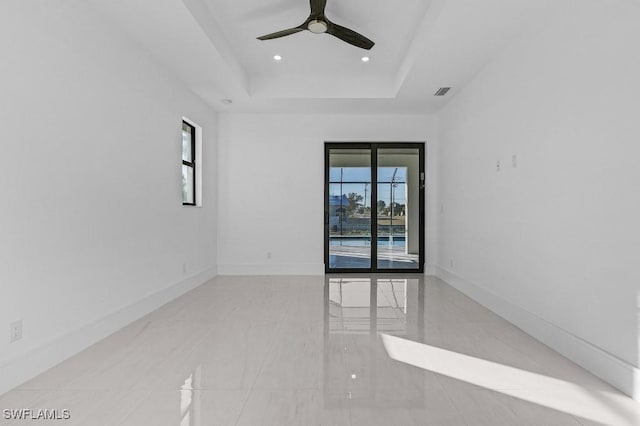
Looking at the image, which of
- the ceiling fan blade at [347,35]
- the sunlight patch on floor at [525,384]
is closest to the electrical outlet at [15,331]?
the sunlight patch on floor at [525,384]

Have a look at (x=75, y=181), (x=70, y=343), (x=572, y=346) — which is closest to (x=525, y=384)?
(x=572, y=346)

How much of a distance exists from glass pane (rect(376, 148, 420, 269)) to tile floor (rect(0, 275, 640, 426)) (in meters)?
2.52

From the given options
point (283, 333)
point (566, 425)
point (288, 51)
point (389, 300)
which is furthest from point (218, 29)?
point (566, 425)

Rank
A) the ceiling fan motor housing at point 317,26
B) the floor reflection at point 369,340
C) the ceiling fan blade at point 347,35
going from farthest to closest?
the ceiling fan blade at point 347,35, the ceiling fan motor housing at point 317,26, the floor reflection at point 369,340

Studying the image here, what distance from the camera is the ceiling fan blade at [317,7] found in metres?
3.03

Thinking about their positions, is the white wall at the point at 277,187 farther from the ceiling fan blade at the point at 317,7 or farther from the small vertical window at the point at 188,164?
the ceiling fan blade at the point at 317,7

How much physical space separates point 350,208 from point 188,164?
8.67ft

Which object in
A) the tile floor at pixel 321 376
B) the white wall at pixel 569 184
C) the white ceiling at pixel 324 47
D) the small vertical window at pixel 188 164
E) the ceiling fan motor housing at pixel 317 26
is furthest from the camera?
the small vertical window at pixel 188 164

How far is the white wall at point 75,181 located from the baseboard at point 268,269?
182cm

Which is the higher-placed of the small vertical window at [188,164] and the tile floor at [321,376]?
the small vertical window at [188,164]

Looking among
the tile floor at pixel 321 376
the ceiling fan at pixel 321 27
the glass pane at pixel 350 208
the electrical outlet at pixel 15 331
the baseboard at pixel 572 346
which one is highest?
the ceiling fan at pixel 321 27

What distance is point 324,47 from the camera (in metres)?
4.23

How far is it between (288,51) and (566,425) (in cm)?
418

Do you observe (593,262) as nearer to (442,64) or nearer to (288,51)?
(442,64)
